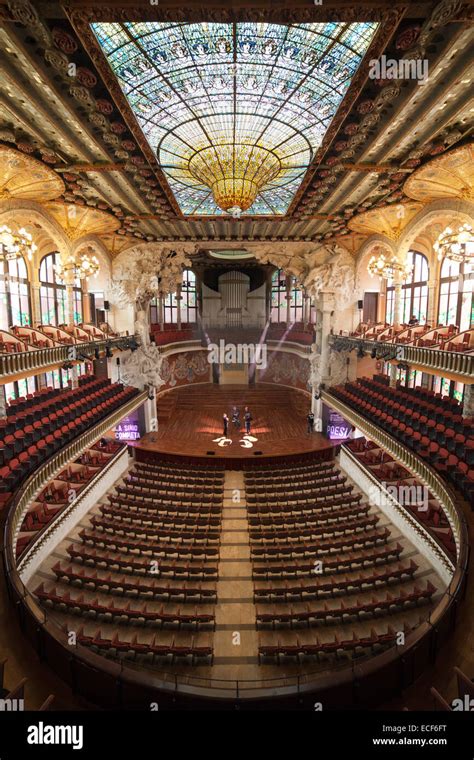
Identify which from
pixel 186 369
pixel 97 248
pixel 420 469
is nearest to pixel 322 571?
pixel 420 469

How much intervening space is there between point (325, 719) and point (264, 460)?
12.1m

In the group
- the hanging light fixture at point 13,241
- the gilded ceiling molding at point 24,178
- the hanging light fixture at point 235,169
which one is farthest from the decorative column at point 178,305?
the hanging light fixture at point 235,169

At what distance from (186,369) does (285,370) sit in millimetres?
7806

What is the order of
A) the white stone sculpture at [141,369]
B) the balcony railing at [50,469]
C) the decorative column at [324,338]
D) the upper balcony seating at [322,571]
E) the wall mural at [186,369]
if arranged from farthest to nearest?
the wall mural at [186,369]
the white stone sculpture at [141,369]
the decorative column at [324,338]
the upper balcony seating at [322,571]
the balcony railing at [50,469]

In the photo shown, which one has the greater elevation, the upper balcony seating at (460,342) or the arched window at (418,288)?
the arched window at (418,288)

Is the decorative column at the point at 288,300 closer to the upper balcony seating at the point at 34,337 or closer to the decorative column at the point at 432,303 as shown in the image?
the decorative column at the point at 432,303

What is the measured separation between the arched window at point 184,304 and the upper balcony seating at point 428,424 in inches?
595

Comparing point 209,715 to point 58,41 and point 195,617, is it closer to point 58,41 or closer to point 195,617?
point 195,617

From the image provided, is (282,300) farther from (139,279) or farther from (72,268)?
(72,268)

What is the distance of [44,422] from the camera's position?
11625 mm

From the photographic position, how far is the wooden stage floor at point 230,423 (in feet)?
55.7

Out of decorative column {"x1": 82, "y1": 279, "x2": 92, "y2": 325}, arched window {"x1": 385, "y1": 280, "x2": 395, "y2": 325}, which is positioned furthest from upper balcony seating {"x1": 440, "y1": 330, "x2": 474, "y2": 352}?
decorative column {"x1": 82, "y1": 279, "x2": 92, "y2": 325}

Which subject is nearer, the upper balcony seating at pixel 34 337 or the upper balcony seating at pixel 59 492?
the upper balcony seating at pixel 59 492

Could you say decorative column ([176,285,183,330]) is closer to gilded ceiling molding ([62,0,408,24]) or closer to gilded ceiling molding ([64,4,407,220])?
gilded ceiling molding ([64,4,407,220])
